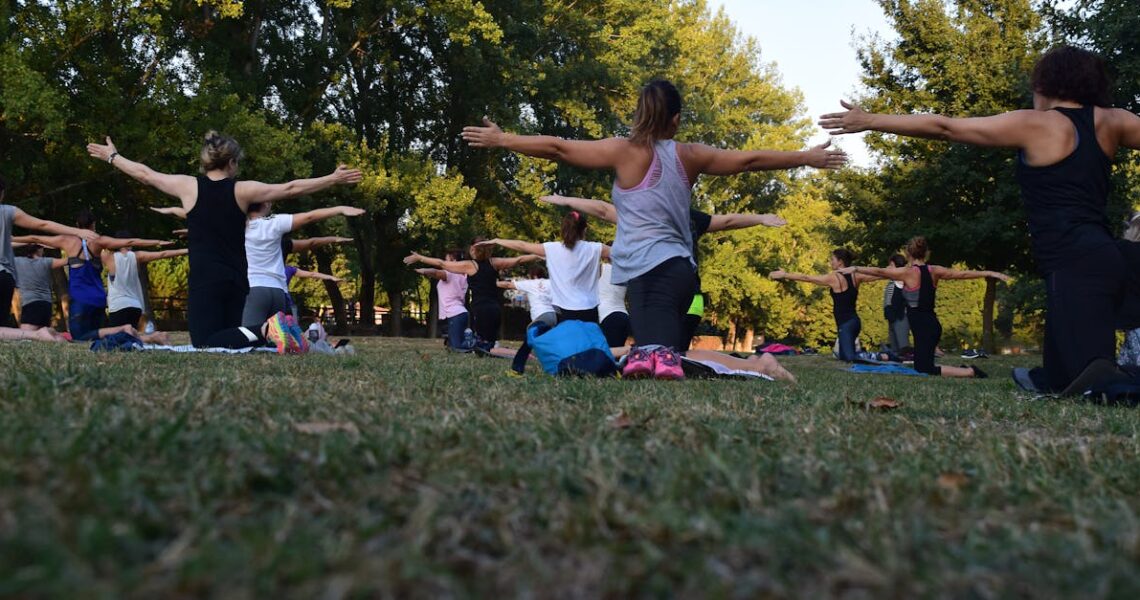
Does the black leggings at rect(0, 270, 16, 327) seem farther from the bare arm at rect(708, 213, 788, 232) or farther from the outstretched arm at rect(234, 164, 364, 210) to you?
the bare arm at rect(708, 213, 788, 232)

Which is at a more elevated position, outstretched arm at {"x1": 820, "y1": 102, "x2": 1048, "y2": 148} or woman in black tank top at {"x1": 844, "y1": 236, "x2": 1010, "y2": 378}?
outstretched arm at {"x1": 820, "y1": 102, "x2": 1048, "y2": 148}

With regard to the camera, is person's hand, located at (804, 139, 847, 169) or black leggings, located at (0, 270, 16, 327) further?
black leggings, located at (0, 270, 16, 327)

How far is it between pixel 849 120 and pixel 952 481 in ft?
13.9

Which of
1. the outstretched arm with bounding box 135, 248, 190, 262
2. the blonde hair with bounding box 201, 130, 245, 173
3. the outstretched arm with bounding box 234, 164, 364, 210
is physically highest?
the blonde hair with bounding box 201, 130, 245, 173

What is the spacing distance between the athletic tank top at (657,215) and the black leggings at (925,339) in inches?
307

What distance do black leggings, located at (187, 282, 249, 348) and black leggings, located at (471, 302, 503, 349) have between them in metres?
6.36

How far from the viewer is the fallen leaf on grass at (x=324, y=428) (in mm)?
3035

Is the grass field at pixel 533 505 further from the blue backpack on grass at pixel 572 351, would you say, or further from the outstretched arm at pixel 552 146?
the blue backpack on grass at pixel 572 351

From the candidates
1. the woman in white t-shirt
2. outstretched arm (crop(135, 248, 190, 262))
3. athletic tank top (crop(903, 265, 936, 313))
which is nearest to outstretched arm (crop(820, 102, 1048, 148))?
the woman in white t-shirt

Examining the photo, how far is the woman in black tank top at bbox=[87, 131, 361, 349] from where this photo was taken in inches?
384

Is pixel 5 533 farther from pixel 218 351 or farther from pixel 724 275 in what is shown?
pixel 724 275

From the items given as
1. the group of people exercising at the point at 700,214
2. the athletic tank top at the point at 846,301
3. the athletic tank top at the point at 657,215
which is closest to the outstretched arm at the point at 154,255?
the group of people exercising at the point at 700,214

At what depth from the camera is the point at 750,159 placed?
742 cm

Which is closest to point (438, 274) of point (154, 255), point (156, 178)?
point (154, 255)
